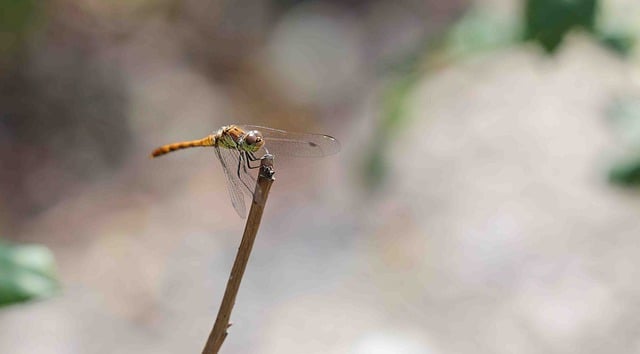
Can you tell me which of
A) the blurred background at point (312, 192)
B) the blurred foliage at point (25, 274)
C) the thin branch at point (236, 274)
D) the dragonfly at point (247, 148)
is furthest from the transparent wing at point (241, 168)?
the blurred background at point (312, 192)

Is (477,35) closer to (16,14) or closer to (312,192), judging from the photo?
(16,14)

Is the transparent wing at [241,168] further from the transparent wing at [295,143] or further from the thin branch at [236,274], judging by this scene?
the thin branch at [236,274]

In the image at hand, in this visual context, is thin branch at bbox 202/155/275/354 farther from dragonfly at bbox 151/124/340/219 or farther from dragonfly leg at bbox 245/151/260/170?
dragonfly leg at bbox 245/151/260/170

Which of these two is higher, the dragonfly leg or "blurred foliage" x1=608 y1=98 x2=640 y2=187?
"blurred foliage" x1=608 y1=98 x2=640 y2=187

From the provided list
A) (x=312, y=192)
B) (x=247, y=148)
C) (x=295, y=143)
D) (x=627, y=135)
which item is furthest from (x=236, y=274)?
(x=312, y=192)

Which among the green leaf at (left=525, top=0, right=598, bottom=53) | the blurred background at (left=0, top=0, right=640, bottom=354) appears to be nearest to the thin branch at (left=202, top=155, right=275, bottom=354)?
the green leaf at (left=525, top=0, right=598, bottom=53)

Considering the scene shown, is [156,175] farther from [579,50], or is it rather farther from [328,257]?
[579,50]

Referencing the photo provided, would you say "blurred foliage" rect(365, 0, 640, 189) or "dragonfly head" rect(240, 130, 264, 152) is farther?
"blurred foliage" rect(365, 0, 640, 189)
